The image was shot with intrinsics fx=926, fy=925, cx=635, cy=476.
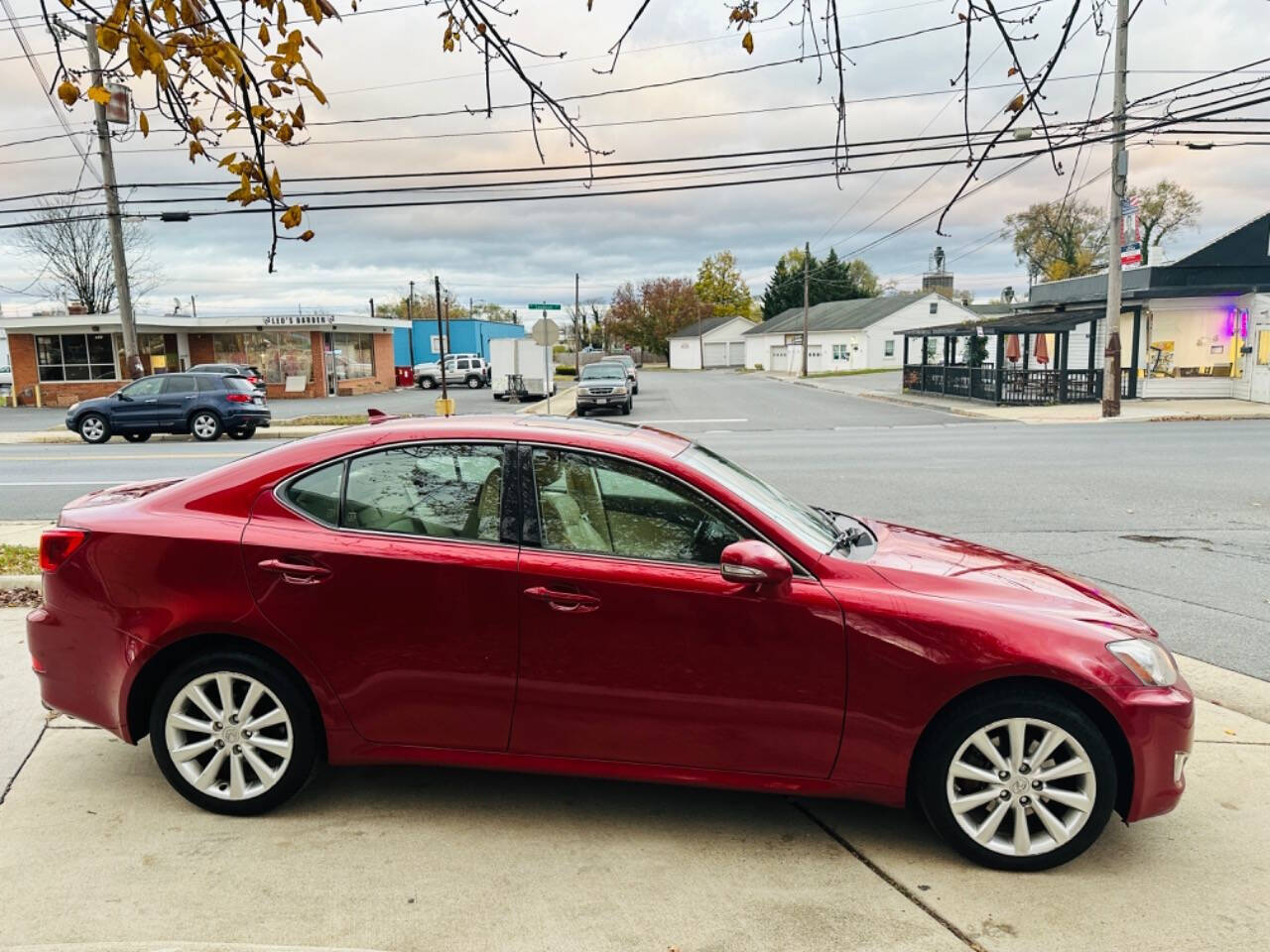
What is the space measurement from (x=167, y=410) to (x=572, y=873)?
21793 millimetres

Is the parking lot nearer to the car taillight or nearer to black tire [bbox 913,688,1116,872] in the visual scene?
black tire [bbox 913,688,1116,872]

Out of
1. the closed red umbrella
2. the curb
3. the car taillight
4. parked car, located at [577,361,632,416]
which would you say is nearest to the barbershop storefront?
parked car, located at [577,361,632,416]

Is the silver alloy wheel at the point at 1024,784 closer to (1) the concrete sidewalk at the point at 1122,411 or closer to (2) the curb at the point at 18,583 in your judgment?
(2) the curb at the point at 18,583

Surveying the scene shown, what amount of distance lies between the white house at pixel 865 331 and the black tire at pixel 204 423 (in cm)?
5147

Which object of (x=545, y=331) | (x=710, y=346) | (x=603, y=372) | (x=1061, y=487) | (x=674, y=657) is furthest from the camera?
(x=710, y=346)

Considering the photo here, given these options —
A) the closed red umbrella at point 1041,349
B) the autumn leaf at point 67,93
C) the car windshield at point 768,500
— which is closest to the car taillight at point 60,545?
the autumn leaf at point 67,93

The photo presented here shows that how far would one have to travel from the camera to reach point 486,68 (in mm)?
3553

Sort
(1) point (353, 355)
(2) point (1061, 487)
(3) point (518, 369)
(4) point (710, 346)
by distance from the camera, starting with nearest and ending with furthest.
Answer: (2) point (1061, 487) < (3) point (518, 369) < (1) point (353, 355) < (4) point (710, 346)

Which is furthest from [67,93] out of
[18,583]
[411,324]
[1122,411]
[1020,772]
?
[411,324]

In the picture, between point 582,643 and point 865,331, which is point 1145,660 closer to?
point 582,643

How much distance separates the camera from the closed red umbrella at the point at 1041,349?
126 feet

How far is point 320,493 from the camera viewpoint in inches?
145

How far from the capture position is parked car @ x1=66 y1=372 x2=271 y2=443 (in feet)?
71.8

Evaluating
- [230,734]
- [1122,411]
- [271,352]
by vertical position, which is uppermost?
[271,352]
